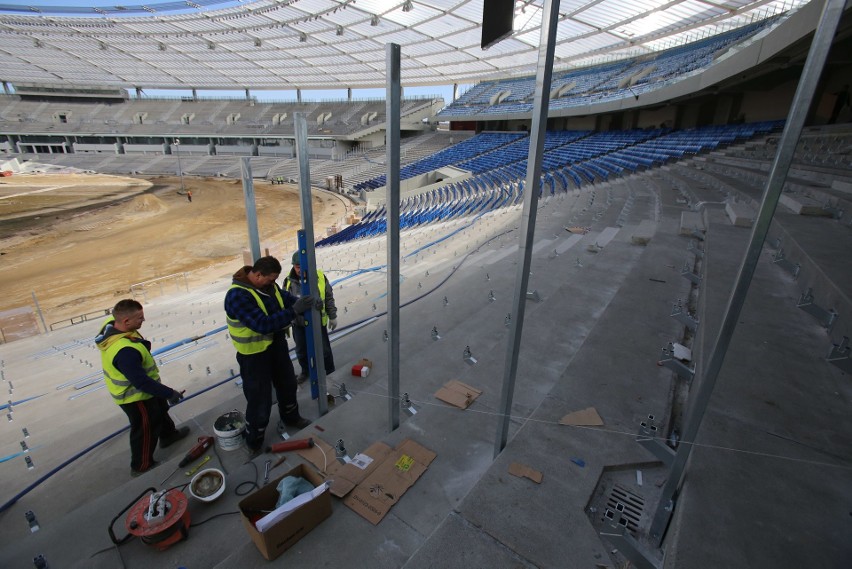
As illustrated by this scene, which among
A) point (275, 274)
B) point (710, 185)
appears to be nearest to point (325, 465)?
point (275, 274)

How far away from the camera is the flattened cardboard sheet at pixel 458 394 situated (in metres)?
2.95

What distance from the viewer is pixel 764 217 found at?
1366 millimetres

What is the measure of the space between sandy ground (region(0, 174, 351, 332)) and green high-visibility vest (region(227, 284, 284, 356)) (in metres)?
10.4

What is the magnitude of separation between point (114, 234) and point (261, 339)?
24.5m

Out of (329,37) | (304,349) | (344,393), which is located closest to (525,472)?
(344,393)

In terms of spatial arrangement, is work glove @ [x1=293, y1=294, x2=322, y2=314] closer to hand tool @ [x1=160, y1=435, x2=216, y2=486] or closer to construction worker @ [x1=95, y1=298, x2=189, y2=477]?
construction worker @ [x1=95, y1=298, x2=189, y2=477]

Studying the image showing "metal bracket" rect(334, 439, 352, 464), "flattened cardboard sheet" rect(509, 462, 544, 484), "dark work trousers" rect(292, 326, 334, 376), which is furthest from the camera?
"dark work trousers" rect(292, 326, 334, 376)

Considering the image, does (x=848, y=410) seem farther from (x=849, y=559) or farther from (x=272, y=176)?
(x=272, y=176)

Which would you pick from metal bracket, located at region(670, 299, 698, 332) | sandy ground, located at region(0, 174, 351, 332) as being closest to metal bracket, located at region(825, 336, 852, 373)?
metal bracket, located at region(670, 299, 698, 332)

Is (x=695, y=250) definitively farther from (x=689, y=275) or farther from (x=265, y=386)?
(x=265, y=386)

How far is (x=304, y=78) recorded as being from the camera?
48875mm

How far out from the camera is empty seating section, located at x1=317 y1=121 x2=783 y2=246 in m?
16.1

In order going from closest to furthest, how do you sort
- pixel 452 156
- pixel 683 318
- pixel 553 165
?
1. pixel 683 318
2. pixel 553 165
3. pixel 452 156

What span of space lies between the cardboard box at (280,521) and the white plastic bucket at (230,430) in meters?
0.98
